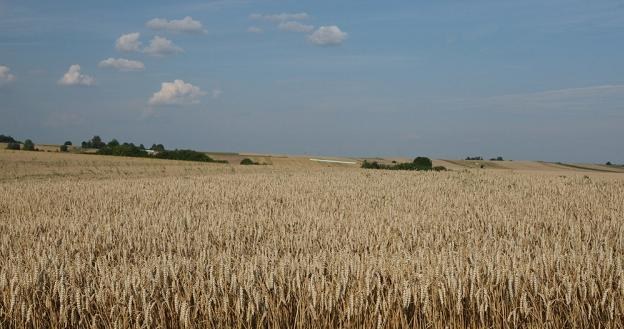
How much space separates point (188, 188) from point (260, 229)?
10.3 m

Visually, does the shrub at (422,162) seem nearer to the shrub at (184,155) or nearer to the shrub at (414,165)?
the shrub at (414,165)

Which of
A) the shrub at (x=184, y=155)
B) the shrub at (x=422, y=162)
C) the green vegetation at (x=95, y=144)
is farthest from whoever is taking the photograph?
the green vegetation at (x=95, y=144)

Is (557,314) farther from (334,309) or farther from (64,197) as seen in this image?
(64,197)

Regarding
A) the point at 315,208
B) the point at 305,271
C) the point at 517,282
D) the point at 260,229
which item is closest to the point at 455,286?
the point at 517,282

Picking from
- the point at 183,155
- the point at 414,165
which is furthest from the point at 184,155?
the point at 414,165

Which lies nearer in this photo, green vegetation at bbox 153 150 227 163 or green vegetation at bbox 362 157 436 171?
green vegetation at bbox 362 157 436 171

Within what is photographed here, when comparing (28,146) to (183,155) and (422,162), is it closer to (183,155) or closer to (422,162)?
(183,155)

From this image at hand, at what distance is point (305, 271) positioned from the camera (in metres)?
4.84

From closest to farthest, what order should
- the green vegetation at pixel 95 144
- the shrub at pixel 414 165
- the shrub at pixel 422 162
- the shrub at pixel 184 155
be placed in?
the shrub at pixel 414 165, the shrub at pixel 422 162, the shrub at pixel 184 155, the green vegetation at pixel 95 144

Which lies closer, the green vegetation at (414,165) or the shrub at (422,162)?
the green vegetation at (414,165)

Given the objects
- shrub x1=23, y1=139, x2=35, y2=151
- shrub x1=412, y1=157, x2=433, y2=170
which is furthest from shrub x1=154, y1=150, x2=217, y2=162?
shrub x1=412, y1=157, x2=433, y2=170

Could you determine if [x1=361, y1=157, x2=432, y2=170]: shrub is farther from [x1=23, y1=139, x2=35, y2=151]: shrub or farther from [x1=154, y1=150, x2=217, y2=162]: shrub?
[x1=23, y1=139, x2=35, y2=151]: shrub

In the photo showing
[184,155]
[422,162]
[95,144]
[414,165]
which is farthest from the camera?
[95,144]

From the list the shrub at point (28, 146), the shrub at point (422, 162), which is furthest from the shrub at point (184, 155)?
the shrub at point (422, 162)
